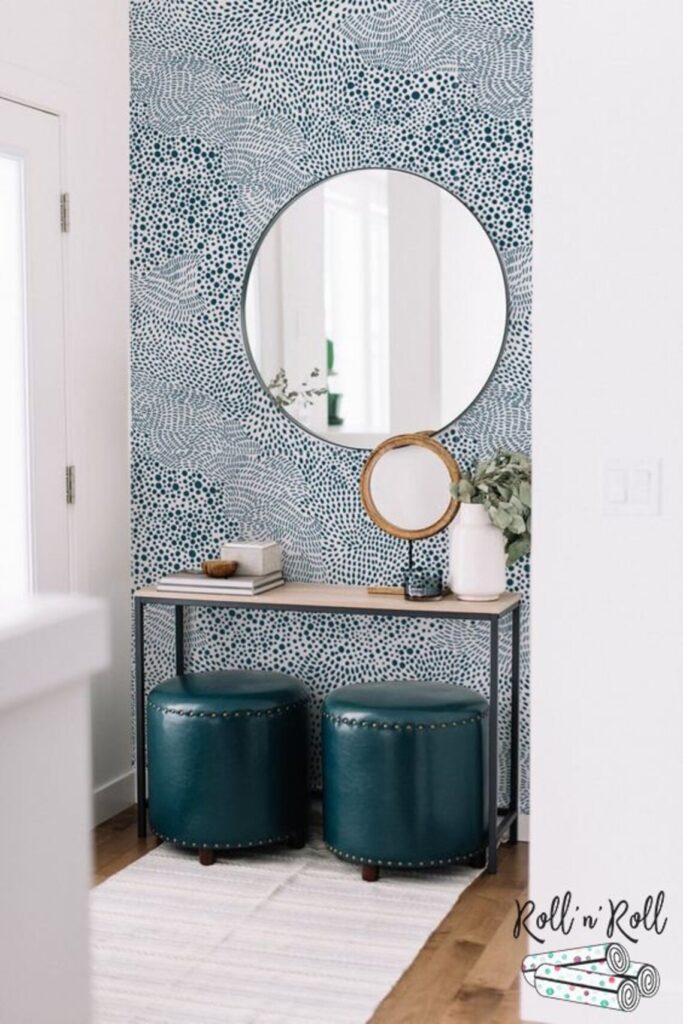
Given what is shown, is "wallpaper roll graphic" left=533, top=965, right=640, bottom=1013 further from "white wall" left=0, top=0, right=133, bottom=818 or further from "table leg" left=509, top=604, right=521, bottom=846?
"white wall" left=0, top=0, right=133, bottom=818

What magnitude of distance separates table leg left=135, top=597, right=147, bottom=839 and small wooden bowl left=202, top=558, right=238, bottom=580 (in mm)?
221

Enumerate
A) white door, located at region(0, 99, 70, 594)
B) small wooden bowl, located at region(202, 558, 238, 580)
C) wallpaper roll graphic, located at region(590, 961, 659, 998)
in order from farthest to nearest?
small wooden bowl, located at region(202, 558, 238, 580), white door, located at region(0, 99, 70, 594), wallpaper roll graphic, located at region(590, 961, 659, 998)

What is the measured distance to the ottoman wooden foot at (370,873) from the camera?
3582mm

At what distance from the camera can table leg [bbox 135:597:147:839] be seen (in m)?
3.98

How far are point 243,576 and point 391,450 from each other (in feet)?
1.92

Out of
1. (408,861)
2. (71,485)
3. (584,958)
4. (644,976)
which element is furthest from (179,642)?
(644,976)

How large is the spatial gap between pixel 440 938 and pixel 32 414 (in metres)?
1.84

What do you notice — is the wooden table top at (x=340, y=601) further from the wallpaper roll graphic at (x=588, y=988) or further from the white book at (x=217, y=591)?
the wallpaper roll graphic at (x=588, y=988)

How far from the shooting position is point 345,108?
4.02 metres

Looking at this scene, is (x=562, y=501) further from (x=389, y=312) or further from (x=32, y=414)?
(x=32, y=414)

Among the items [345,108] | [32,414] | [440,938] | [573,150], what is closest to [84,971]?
[573,150]

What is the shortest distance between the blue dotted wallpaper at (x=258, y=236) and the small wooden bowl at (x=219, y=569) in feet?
0.84

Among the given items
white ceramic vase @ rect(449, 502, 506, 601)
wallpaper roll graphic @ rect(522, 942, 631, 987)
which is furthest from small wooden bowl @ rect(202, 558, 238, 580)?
wallpaper roll graphic @ rect(522, 942, 631, 987)

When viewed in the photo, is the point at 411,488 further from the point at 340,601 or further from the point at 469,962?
the point at 469,962
